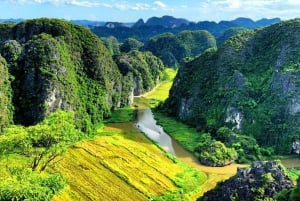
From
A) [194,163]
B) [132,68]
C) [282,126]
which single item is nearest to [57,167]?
[194,163]

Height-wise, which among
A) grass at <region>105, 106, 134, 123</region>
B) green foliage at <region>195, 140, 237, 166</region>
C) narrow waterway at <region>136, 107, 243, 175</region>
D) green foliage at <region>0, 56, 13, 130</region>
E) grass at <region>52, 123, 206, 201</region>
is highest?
green foliage at <region>0, 56, 13, 130</region>

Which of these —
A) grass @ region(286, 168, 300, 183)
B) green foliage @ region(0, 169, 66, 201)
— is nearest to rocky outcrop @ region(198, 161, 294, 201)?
grass @ region(286, 168, 300, 183)

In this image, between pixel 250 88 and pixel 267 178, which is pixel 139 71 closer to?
pixel 250 88

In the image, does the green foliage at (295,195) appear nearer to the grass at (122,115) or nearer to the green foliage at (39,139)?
the green foliage at (39,139)

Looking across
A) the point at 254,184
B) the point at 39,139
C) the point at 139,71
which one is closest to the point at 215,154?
the point at 254,184

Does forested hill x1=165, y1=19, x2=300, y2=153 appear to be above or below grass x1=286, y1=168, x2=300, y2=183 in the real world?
above

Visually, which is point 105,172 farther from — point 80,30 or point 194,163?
point 80,30

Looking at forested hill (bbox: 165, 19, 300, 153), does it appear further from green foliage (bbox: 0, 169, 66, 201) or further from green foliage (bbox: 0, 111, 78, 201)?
green foliage (bbox: 0, 169, 66, 201)
